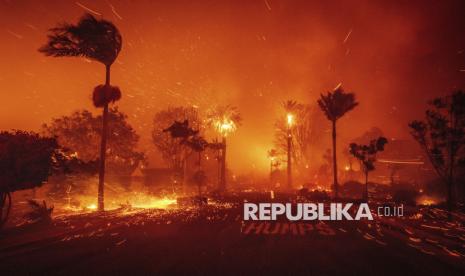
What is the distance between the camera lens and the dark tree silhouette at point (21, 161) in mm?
16516

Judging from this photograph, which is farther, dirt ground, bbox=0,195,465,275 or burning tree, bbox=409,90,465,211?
burning tree, bbox=409,90,465,211

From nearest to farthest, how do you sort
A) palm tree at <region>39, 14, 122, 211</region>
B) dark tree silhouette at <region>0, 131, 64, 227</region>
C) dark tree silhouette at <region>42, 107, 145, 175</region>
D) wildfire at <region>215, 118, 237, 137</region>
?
dark tree silhouette at <region>0, 131, 64, 227</region>, palm tree at <region>39, 14, 122, 211</region>, dark tree silhouette at <region>42, 107, 145, 175</region>, wildfire at <region>215, 118, 237, 137</region>

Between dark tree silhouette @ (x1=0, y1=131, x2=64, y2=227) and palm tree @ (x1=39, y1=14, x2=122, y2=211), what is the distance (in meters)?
10.1

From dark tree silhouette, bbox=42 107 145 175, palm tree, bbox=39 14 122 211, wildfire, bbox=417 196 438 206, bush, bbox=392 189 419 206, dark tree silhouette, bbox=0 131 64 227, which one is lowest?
wildfire, bbox=417 196 438 206

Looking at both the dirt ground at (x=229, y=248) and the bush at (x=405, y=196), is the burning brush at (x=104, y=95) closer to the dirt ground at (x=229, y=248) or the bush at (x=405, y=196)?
the dirt ground at (x=229, y=248)

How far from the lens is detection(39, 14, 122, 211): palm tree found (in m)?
27.1

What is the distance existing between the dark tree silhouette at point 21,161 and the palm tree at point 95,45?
10.1 metres

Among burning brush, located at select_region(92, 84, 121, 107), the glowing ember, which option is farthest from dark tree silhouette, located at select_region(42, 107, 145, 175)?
burning brush, located at select_region(92, 84, 121, 107)

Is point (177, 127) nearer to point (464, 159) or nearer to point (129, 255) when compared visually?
point (464, 159)

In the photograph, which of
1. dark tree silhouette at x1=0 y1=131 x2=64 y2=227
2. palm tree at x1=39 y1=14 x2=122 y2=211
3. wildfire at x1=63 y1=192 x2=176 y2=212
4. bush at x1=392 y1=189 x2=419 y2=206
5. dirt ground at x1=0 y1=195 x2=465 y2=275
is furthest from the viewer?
bush at x1=392 y1=189 x2=419 y2=206

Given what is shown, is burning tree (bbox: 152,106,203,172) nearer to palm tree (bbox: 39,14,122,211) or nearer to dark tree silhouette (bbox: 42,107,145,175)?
dark tree silhouette (bbox: 42,107,145,175)

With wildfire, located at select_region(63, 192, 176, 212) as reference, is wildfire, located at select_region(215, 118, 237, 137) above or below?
above

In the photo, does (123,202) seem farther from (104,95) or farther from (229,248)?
(229,248)

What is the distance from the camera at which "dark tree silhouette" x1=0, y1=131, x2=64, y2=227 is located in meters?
16.5
